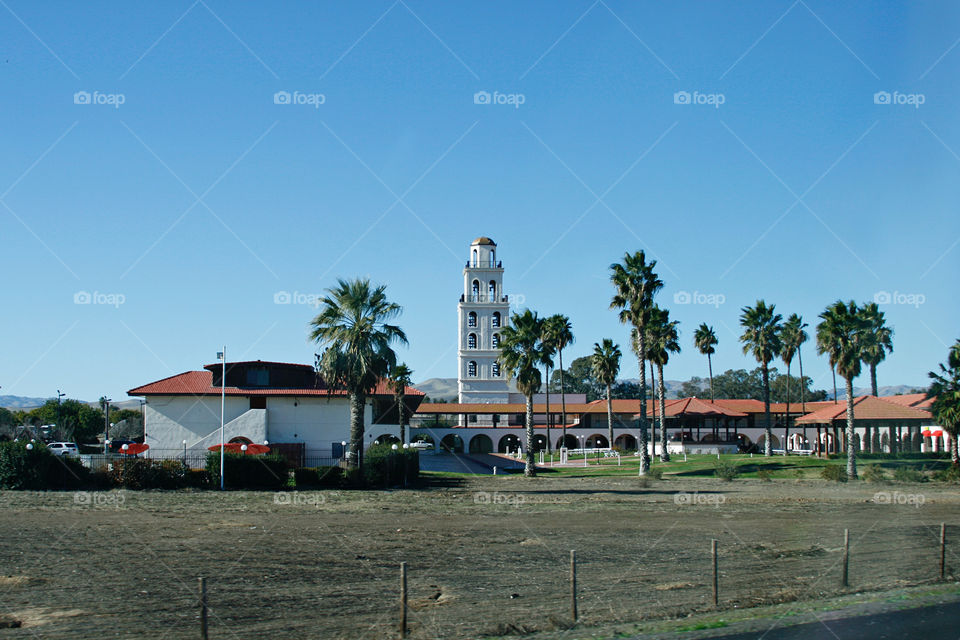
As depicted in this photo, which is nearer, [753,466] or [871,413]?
[753,466]

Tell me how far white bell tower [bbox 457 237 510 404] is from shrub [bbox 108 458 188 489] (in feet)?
166

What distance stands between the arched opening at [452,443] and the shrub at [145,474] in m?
44.7

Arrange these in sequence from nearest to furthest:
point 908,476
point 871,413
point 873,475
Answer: point 908,476 → point 873,475 → point 871,413

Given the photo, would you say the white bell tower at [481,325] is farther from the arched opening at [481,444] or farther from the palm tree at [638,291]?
the palm tree at [638,291]

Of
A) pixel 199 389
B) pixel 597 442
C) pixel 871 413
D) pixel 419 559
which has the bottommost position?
pixel 597 442

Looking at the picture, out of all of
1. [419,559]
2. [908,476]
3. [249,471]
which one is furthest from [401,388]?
[419,559]

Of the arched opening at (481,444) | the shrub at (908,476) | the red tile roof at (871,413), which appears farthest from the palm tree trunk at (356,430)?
the arched opening at (481,444)

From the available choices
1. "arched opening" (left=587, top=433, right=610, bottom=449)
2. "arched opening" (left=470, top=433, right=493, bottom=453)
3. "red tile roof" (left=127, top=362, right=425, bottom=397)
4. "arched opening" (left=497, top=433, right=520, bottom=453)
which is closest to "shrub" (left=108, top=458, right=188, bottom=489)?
"red tile roof" (left=127, top=362, right=425, bottom=397)

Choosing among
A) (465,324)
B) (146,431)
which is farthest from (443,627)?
(465,324)

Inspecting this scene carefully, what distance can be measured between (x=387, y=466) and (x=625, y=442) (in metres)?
52.9

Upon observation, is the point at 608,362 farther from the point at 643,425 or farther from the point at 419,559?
the point at 419,559

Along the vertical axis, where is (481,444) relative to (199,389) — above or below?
below

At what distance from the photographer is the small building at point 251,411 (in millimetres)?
50500

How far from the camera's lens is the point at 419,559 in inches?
716
